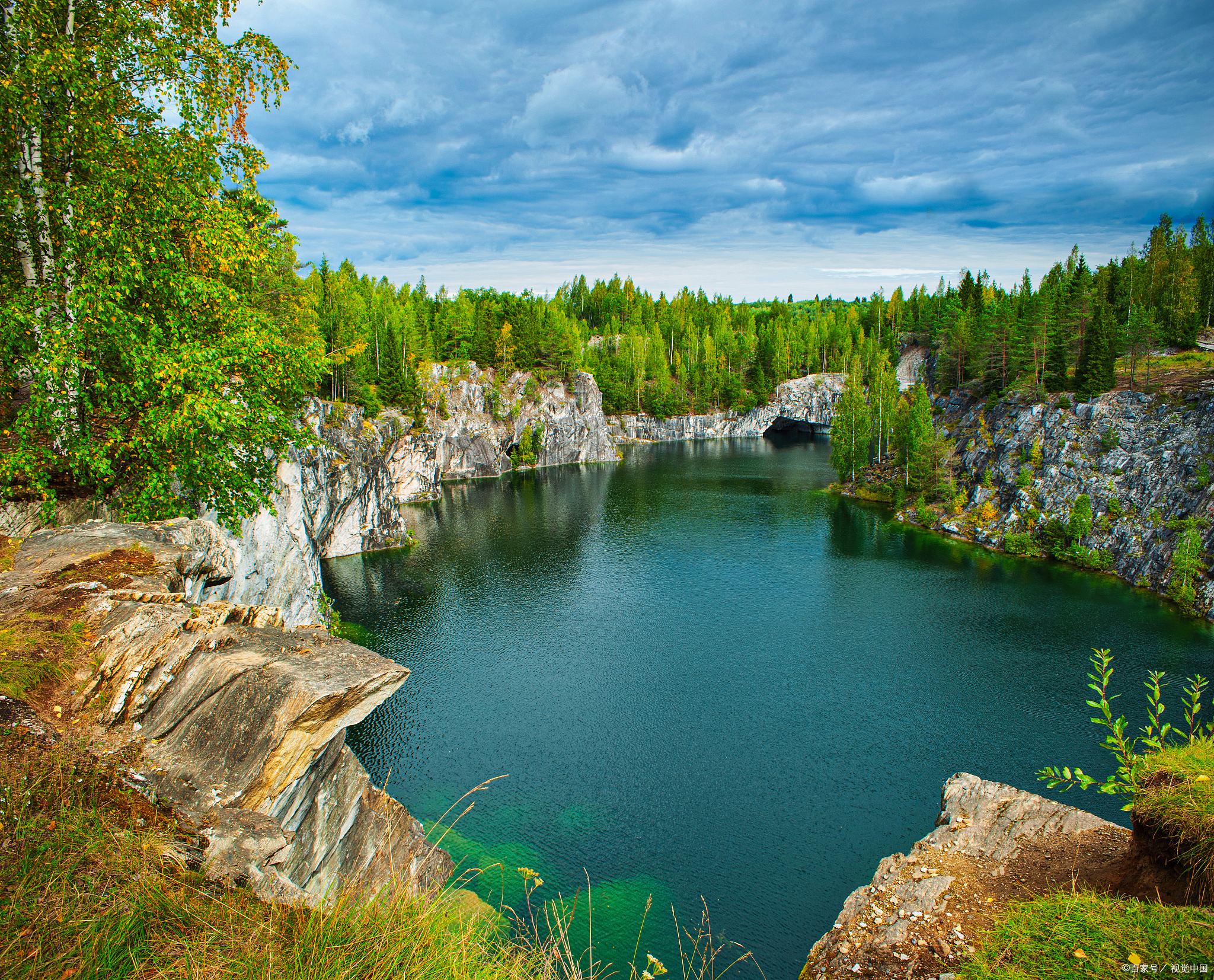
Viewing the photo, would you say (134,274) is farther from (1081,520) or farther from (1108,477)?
(1108,477)

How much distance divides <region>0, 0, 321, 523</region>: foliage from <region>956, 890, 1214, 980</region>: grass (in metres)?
12.4

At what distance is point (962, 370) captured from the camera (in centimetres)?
7619

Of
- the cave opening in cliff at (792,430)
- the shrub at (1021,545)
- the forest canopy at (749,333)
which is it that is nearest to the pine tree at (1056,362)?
the forest canopy at (749,333)

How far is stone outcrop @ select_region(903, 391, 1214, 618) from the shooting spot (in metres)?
41.7

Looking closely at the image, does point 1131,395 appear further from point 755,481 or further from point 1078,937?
point 1078,937

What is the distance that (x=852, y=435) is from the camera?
73.2 metres

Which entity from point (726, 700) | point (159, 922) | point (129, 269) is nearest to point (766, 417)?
point (726, 700)

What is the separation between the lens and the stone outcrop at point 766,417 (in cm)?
12825

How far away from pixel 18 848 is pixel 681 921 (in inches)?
664

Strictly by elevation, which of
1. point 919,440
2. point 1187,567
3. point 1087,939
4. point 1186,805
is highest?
point 919,440

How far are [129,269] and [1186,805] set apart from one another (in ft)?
52.2

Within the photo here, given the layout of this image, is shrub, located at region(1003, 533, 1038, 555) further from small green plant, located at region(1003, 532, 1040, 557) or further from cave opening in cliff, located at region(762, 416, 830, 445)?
cave opening in cliff, located at region(762, 416, 830, 445)

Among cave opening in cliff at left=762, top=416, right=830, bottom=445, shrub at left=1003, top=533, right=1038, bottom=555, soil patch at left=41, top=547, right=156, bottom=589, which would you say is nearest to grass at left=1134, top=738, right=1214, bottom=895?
soil patch at left=41, top=547, right=156, bottom=589

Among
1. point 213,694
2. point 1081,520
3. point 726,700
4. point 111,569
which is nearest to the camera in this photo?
point 213,694
